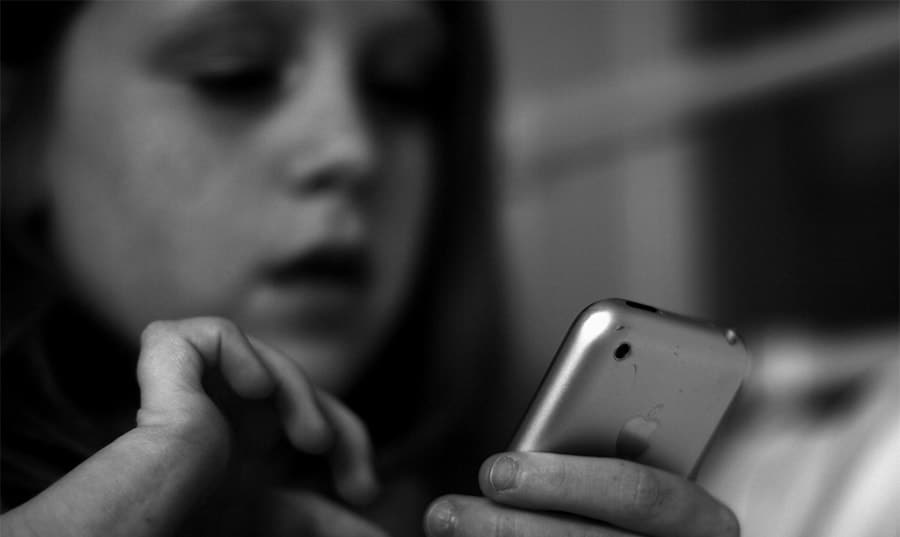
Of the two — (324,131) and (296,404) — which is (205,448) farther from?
(324,131)

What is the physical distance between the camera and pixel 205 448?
0.82 feet

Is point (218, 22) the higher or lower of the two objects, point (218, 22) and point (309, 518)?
the higher

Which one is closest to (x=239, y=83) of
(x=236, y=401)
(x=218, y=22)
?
(x=218, y=22)

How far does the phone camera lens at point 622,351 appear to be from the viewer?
29 cm

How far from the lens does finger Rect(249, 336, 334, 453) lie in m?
0.29

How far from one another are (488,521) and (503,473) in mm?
16

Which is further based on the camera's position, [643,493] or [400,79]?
[400,79]

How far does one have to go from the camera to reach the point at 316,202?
0.36m

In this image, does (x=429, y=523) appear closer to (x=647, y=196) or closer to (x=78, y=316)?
(x=78, y=316)

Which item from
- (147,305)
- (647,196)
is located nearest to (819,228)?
(647,196)

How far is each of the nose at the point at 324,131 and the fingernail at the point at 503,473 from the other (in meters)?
0.15

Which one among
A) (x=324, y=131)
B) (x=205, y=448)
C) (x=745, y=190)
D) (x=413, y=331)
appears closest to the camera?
(x=205, y=448)

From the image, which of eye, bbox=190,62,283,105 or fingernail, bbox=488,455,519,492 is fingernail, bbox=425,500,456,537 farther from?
eye, bbox=190,62,283,105

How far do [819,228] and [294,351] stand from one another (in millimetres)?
477
